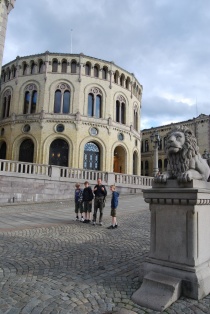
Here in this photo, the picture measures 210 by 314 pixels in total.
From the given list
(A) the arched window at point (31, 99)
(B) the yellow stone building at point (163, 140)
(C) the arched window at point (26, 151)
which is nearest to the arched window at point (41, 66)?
(A) the arched window at point (31, 99)

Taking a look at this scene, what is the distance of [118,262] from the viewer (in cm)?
493

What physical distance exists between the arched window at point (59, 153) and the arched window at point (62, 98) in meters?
3.97

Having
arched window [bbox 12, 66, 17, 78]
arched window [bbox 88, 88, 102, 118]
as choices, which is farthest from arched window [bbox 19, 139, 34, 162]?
arched window [bbox 12, 66, 17, 78]

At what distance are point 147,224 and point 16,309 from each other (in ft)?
22.9

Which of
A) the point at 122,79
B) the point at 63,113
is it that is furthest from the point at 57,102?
the point at 122,79

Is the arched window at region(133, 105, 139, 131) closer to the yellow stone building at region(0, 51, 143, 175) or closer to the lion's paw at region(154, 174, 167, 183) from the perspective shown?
the yellow stone building at region(0, 51, 143, 175)

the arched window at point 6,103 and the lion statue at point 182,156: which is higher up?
the arched window at point 6,103

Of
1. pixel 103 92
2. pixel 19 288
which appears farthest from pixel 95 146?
pixel 19 288

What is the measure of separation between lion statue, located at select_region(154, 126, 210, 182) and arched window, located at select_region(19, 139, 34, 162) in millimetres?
27552

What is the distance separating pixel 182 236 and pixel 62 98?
28857mm

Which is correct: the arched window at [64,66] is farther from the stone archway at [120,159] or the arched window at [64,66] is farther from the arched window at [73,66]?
the stone archway at [120,159]

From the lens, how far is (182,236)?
3598mm

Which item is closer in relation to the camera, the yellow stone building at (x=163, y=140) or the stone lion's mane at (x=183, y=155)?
the stone lion's mane at (x=183, y=155)

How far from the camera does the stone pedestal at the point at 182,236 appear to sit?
11.3ft
